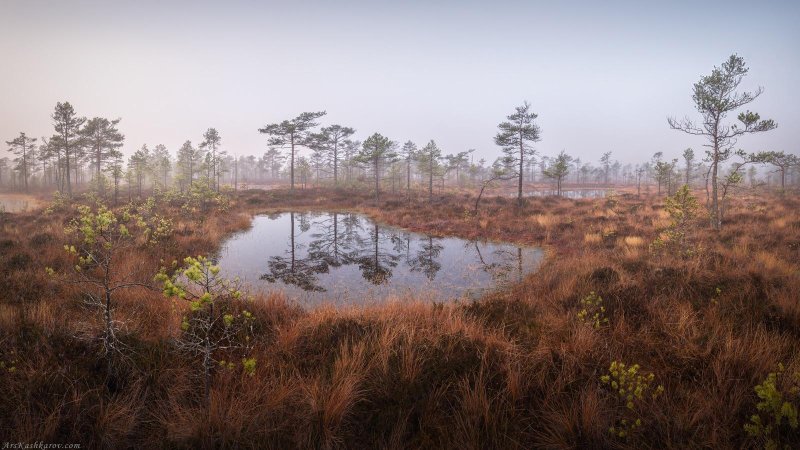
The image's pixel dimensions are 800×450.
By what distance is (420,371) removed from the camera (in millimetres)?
3404

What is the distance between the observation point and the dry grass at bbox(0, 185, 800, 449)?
259cm

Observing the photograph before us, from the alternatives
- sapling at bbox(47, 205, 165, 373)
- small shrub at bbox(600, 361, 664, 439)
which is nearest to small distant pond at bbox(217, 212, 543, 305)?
sapling at bbox(47, 205, 165, 373)

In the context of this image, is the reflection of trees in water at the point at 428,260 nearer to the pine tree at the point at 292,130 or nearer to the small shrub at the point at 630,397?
the small shrub at the point at 630,397

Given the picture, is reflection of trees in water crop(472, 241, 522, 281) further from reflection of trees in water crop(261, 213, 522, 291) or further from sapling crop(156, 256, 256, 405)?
sapling crop(156, 256, 256, 405)

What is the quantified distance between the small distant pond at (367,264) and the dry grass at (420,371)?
247 centimetres

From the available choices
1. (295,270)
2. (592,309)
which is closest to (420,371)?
(592,309)

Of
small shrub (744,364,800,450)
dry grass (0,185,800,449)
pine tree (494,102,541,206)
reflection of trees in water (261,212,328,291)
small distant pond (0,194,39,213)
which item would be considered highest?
pine tree (494,102,541,206)

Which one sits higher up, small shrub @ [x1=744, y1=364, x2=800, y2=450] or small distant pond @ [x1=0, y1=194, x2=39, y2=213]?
small distant pond @ [x1=0, y1=194, x2=39, y2=213]

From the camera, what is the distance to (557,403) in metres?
2.98

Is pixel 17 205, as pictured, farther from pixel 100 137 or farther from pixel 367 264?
pixel 367 264

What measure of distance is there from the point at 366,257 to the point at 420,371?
28.2ft

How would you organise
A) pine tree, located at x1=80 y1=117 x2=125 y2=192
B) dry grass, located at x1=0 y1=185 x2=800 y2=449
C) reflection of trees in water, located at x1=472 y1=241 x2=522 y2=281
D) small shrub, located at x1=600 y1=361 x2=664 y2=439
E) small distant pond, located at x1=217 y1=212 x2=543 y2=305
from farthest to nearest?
pine tree, located at x1=80 y1=117 x2=125 y2=192 < reflection of trees in water, located at x1=472 y1=241 x2=522 y2=281 < small distant pond, located at x1=217 y1=212 x2=543 y2=305 < dry grass, located at x1=0 y1=185 x2=800 y2=449 < small shrub, located at x1=600 y1=361 x2=664 y2=439

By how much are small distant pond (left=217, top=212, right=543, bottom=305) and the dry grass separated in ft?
8.12

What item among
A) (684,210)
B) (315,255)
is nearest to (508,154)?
(684,210)
